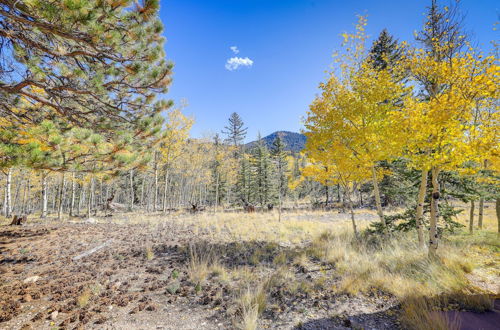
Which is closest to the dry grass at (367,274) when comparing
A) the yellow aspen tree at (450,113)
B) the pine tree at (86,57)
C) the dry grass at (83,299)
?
the yellow aspen tree at (450,113)

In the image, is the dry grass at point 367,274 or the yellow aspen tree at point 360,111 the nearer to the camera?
the dry grass at point 367,274

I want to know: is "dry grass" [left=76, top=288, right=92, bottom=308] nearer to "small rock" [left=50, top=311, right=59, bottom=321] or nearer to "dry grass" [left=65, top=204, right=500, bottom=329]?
"small rock" [left=50, top=311, right=59, bottom=321]

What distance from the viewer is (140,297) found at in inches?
172

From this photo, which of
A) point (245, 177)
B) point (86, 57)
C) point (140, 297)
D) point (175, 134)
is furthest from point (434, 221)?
point (245, 177)

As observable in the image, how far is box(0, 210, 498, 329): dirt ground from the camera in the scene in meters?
3.53

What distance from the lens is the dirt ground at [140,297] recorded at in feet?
11.6

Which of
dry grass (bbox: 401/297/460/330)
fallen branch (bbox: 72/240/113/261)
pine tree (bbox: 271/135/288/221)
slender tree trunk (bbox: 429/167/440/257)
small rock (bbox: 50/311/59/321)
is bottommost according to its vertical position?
fallen branch (bbox: 72/240/113/261)

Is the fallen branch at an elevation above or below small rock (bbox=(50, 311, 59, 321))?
below

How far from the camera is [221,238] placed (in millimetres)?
9164

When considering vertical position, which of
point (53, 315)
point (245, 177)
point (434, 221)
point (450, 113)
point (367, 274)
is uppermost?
point (450, 113)

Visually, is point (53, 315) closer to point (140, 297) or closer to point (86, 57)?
point (140, 297)

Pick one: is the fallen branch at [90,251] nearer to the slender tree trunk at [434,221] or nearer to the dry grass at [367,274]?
the dry grass at [367,274]

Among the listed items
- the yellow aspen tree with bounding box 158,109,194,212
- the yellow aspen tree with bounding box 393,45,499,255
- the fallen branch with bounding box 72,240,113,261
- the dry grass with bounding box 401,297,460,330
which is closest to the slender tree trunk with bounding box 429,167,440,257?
the yellow aspen tree with bounding box 393,45,499,255

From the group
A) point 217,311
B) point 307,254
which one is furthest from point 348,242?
point 217,311
